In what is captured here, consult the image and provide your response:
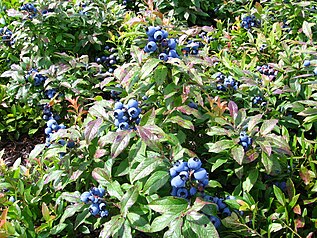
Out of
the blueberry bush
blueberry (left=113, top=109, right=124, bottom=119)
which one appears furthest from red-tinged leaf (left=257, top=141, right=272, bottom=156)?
blueberry (left=113, top=109, right=124, bottom=119)

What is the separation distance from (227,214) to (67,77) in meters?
2.11

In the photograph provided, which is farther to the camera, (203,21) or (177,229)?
(203,21)

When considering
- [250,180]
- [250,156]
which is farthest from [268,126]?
[250,180]

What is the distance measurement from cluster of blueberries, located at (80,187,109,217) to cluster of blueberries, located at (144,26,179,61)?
745 millimetres

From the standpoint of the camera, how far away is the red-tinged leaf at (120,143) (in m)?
1.80

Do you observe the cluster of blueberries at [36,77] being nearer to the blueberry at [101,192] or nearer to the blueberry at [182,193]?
the blueberry at [101,192]

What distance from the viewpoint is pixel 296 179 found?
2168 millimetres

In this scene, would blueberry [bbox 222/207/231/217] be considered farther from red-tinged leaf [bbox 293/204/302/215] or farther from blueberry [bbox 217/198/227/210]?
red-tinged leaf [bbox 293/204/302/215]

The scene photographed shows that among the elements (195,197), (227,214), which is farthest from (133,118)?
(227,214)

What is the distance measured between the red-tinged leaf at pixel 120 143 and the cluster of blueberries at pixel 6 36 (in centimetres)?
284

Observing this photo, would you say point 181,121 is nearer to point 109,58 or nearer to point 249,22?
point 249,22

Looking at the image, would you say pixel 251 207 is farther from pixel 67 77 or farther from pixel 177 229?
pixel 67 77

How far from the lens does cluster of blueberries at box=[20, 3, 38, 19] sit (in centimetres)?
366

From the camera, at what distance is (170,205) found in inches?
65.2
